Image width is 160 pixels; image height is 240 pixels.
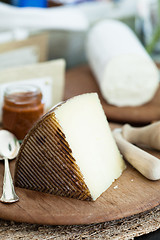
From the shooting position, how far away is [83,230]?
0.76 meters

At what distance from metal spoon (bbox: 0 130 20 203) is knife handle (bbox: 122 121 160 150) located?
0.30 m

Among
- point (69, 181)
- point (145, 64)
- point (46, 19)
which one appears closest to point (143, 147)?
point (69, 181)

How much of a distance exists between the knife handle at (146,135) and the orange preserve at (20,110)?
25 centimetres

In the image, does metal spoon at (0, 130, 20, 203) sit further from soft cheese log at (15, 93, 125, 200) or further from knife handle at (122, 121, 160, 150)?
knife handle at (122, 121, 160, 150)

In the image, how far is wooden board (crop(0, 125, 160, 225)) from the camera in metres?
0.74

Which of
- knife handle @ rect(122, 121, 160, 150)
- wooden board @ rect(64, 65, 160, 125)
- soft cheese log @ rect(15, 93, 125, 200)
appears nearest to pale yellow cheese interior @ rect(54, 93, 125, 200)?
soft cheese log @ rect(15, 93, 125, 200)

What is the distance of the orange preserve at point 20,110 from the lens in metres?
1.04

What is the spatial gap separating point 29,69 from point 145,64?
0.41 meters

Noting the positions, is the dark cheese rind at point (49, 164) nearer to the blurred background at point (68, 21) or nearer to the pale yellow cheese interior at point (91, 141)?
the pale yellow cheese interior at point (91, 141)

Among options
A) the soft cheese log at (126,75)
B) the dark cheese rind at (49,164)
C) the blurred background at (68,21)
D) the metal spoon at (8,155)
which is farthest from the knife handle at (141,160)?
the blurred background at (68,21)

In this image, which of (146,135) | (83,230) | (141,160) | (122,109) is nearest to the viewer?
(83,230)

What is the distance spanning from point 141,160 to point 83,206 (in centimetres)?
20

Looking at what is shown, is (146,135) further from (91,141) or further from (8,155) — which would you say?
(8,155)

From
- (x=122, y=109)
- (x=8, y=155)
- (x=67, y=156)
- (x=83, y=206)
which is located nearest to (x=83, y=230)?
(x=83, y=206)
